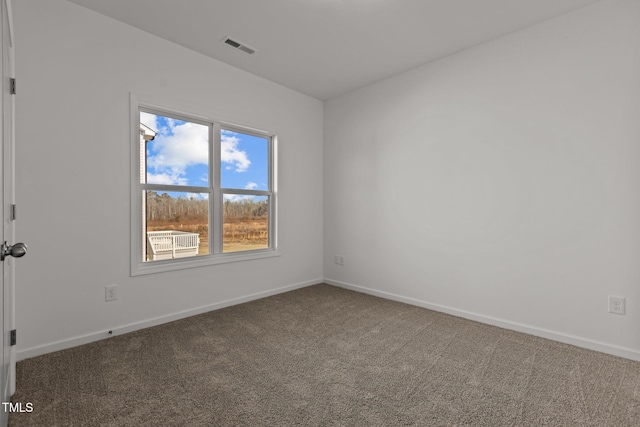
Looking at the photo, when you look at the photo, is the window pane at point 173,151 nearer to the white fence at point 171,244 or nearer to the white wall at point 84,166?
the white wall at point 84,166

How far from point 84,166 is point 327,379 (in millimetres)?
2496

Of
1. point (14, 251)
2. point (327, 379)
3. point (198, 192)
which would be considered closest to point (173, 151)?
point (198, 192)

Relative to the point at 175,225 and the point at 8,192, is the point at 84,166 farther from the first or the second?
the point at 175,225

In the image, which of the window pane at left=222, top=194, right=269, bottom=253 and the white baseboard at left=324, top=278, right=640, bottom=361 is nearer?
the white baseboard at left=324, top=278, right=640, bottom=361

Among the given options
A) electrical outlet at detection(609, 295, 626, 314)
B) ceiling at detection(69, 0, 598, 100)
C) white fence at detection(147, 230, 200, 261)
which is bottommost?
electrical outlet at detection(609, 295, 626, 314)

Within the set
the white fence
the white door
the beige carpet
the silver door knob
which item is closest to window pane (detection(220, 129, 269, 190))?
the white fence

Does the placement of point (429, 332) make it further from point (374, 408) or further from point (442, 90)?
point (442, 90)

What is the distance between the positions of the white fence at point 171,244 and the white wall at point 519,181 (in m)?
2.10

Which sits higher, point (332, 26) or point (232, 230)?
point (332, 26)

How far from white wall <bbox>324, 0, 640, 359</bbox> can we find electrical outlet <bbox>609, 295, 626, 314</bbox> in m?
0.03

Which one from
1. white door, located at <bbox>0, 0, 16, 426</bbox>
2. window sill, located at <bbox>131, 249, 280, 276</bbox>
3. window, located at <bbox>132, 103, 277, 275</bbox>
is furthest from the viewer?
window, located at <bbox>132, 103, 277, 275</bbox>

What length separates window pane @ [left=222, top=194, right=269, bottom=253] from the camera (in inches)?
143

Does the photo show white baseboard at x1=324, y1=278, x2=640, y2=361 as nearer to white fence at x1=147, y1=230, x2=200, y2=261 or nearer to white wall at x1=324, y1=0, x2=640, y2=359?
white wall at x1=324, y1=0, x2=640, y2=359

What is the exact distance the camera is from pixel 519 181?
2793 mm
